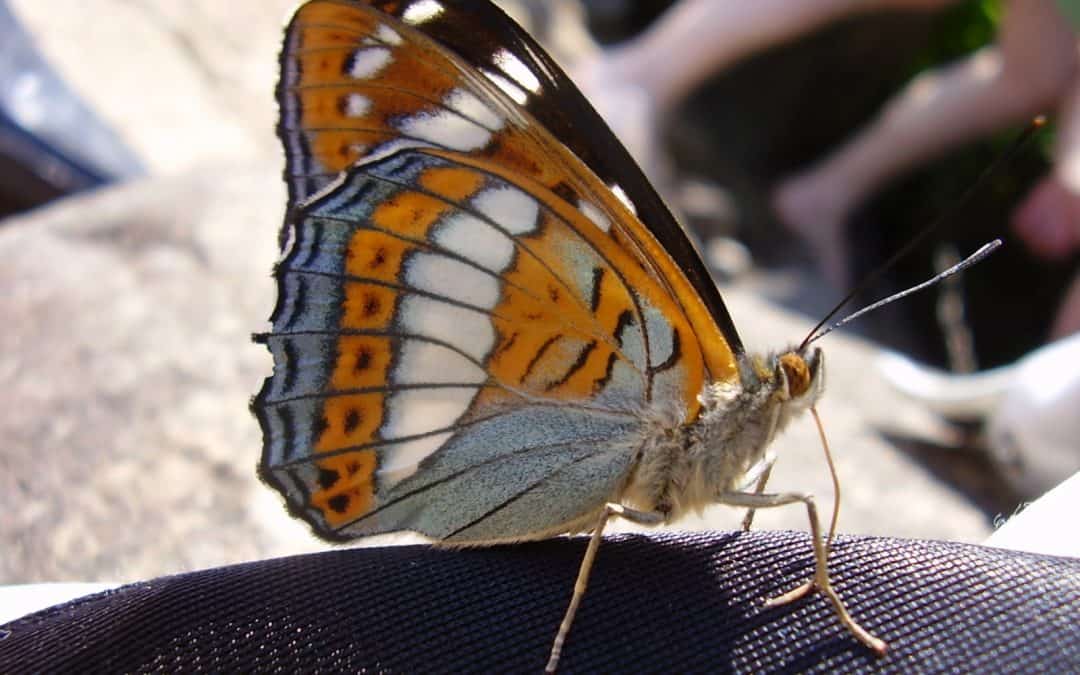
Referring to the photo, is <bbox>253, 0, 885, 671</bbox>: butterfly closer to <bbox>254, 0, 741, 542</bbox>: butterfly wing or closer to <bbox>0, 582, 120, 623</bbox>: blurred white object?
<bbox>254, 0, 741, 542</bbox>: butterfly wing

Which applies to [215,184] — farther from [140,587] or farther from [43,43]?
[140,587]

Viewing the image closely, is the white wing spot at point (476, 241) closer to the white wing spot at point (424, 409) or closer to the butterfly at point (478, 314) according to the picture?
the butterfly at point (478, 314)

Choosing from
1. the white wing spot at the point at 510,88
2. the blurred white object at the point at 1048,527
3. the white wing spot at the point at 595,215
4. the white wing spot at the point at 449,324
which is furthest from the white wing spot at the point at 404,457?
the blurred white object at the point at 1048,527

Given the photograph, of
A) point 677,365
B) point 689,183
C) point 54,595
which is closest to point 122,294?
point 54,595

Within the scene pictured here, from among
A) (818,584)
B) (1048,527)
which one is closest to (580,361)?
(818,584)

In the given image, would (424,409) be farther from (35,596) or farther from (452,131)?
(35,596)

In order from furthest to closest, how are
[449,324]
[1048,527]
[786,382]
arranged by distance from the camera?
[449,324]
[786,382]
[1048,527]

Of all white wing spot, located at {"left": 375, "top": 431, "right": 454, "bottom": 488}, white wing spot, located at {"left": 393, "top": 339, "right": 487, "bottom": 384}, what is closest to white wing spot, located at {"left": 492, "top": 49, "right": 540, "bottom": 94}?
white wing spot, located at {"left": 393, "top": 339, "right": 487, "bottom": 384}
